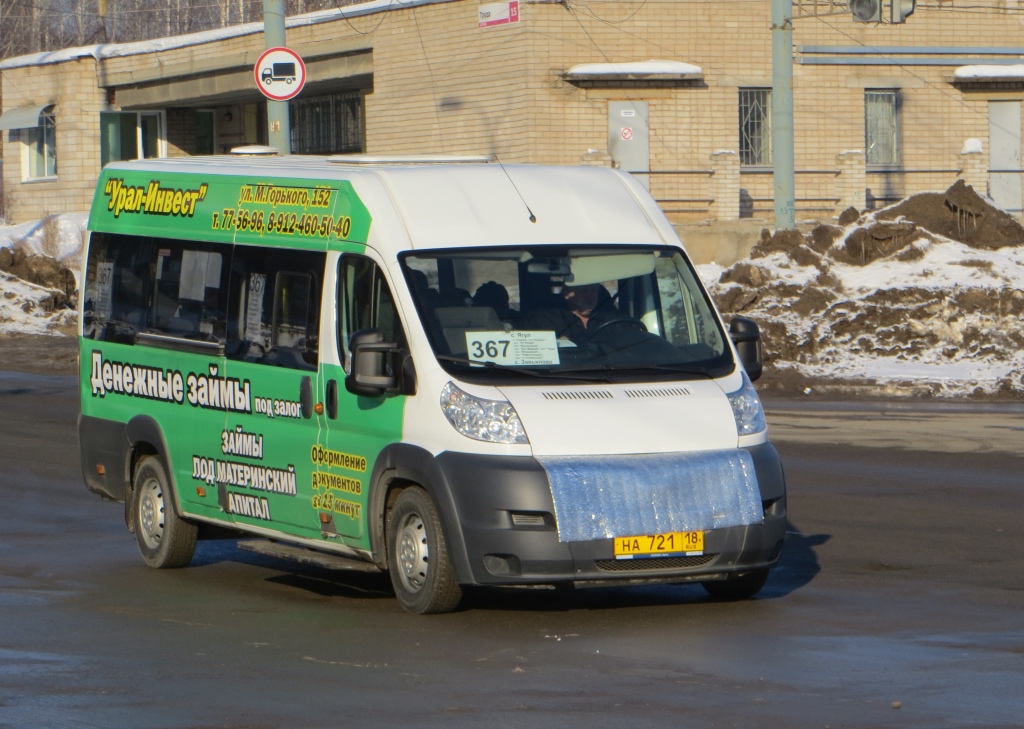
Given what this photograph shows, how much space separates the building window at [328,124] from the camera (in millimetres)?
45344

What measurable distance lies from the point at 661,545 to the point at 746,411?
88 cm

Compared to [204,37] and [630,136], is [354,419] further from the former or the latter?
[204,37]

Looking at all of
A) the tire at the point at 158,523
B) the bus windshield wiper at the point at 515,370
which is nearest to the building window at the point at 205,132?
the tire at the point at 158,523

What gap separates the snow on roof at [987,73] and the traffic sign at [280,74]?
21898mm

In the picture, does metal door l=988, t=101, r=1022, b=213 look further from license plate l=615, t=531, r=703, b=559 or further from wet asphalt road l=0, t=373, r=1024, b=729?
license plate l=615, t=531, r=703, b=559

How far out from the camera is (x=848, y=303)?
2433 cm

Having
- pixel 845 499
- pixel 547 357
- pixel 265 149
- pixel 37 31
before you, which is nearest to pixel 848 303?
pixel 845 499

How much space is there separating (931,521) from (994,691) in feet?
16.2

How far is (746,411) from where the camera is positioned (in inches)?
350

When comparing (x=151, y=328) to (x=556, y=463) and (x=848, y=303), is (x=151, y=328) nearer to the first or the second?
(x=556, y=463)

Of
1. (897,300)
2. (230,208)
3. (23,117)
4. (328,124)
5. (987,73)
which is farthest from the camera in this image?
(23,117)

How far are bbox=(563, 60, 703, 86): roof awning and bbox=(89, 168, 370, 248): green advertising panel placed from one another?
82.8 ft

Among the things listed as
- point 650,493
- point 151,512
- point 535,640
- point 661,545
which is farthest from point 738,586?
point 151,512

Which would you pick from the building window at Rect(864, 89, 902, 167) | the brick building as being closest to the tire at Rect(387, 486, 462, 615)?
the brick building
